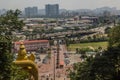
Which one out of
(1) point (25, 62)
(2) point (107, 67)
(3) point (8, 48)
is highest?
(3) point (8, 48)

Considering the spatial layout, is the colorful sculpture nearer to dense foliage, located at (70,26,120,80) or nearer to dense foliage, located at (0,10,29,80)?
dense foliage, located at (0,10,29,80)

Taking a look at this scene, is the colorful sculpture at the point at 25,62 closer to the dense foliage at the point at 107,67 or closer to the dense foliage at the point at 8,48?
the dense foliage at the point at 8,48

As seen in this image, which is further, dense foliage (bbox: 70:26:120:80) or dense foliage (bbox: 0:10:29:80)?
dense foliage (bbox: 70:26:120:80)

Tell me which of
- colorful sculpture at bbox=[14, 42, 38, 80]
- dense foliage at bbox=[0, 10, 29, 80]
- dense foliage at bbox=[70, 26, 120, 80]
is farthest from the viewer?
dense foliage at bbox=[70, 26, 120, 80]

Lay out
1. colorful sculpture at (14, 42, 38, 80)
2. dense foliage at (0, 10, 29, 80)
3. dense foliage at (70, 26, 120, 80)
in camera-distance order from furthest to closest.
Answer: dense foliage at (70, 26, 120, 80), colorful sculpture at (14, 42, 38, 80), dense foliage at (0, 10, 29, 80)

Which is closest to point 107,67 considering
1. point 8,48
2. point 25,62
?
point 25,62

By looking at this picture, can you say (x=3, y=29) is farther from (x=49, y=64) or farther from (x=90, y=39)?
(x=90, y=39)

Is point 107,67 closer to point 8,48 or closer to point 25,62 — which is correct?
point 25,62

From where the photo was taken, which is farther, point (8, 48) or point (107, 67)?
point (107, 67)

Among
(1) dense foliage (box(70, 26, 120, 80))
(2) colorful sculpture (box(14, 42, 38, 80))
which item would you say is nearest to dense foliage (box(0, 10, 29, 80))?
(2) colorful sculpture (box(14, 42, 38, 80))

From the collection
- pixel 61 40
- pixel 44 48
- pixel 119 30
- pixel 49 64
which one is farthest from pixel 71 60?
pixel 119 30

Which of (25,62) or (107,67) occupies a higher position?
(25,62)
